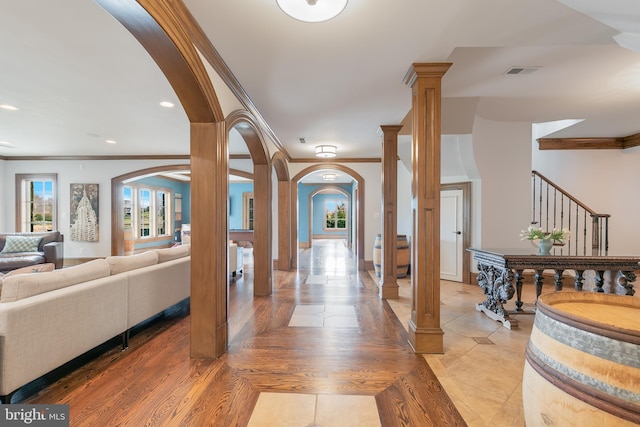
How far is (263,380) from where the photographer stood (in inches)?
91.0

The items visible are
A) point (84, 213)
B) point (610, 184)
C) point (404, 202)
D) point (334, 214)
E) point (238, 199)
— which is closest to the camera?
point (610, 184)

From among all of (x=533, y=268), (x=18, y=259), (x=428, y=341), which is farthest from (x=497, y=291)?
(x=18, y=259)

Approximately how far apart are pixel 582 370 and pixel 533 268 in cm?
279

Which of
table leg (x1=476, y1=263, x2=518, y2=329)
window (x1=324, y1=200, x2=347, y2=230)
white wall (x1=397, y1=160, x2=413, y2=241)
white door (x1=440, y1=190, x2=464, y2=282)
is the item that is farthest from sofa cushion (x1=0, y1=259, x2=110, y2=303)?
window (x1=324, y1=200, x2=347, y2=230)

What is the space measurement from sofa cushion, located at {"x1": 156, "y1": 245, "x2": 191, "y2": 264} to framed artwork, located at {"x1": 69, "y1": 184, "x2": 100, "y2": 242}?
5.01 m

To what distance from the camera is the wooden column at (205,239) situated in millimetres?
2666

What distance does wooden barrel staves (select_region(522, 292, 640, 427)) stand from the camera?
2.91 ft

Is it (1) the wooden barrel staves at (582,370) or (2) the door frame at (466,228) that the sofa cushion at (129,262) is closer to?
(1) the wooden barrel staves at (582,370)

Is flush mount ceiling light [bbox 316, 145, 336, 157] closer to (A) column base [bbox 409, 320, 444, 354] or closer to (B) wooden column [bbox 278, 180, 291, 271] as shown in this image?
(B) wooden column [bbox 278, 180, 291, 271]

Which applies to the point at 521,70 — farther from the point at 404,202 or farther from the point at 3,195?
the point at 3,195

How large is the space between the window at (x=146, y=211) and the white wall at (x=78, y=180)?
1.27m

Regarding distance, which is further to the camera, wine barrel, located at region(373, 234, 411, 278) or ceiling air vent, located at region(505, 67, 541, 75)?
wine barrel, located at region(373, 234, 411, 278)

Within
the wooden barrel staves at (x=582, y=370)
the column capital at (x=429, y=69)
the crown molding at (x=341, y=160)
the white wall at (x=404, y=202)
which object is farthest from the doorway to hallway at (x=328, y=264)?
the wooden barrel staves at (x=582, y=370)

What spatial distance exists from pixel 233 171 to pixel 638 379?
7.22 m
